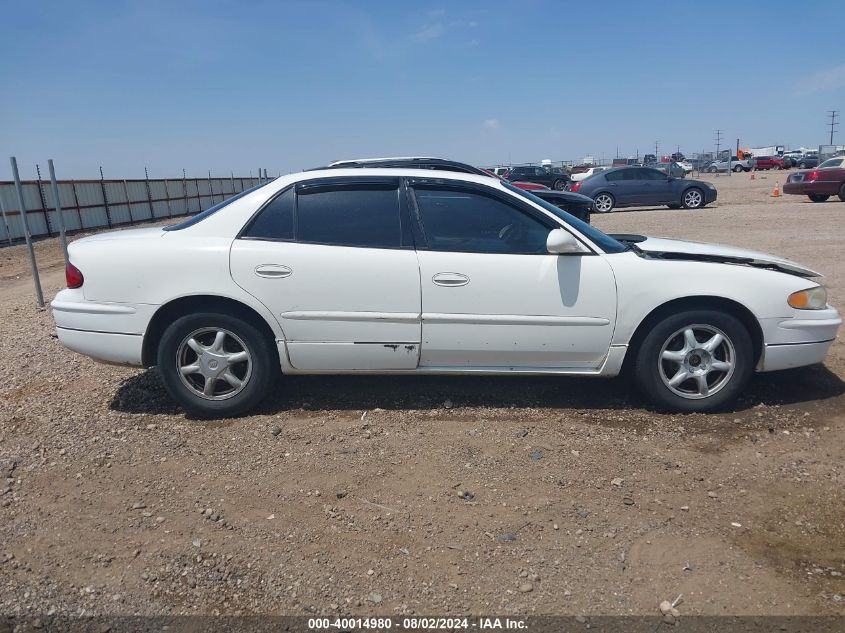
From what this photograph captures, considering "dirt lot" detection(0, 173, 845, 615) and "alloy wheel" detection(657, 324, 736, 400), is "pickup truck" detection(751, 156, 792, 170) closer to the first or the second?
"alloy wheel" detection(657, 324, 736, 400)

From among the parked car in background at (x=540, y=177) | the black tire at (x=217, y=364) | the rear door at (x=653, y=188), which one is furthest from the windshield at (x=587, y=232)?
the parked car in background at (x=540, y=177)

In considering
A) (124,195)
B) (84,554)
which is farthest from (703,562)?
(124,195)

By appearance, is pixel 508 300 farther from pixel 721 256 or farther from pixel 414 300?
pixel 721 256

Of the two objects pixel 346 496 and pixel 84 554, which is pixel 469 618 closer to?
pixel 346 496

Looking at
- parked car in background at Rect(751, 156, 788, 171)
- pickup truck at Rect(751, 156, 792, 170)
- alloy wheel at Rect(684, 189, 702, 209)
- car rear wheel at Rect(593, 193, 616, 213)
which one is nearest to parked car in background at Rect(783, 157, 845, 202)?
alloy wheel at Rect(684, 189, 702, 209)

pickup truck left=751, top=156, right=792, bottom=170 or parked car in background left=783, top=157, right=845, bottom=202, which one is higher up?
pickup truck left=751, top=156, right=792, bottom=170

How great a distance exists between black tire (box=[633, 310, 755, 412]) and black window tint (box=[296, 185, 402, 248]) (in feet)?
5.73

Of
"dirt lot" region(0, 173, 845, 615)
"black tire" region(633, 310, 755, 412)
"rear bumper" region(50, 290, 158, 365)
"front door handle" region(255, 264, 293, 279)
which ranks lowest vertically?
"dirt lot" region(0, 173, 845, 615)

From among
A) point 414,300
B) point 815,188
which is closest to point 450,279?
point 414,300

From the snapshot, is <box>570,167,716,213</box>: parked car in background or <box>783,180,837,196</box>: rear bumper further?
<box>570,167,716,213</box>: parked car in background

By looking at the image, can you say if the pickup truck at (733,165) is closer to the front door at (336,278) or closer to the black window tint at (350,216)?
the black window tint at (350,216)

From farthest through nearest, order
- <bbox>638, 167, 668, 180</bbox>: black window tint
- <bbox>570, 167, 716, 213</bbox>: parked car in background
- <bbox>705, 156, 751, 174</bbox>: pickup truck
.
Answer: <bbox>705, 156, 751, 174</bbox>: pickup truck, <bbox>638, 167, 668, 180</bbox>: black window tint, <bbox>570, 167, 716, 213</bbox>: parked car in background

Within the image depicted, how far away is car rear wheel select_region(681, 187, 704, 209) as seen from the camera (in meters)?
20.6

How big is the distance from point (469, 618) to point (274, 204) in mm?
2777
